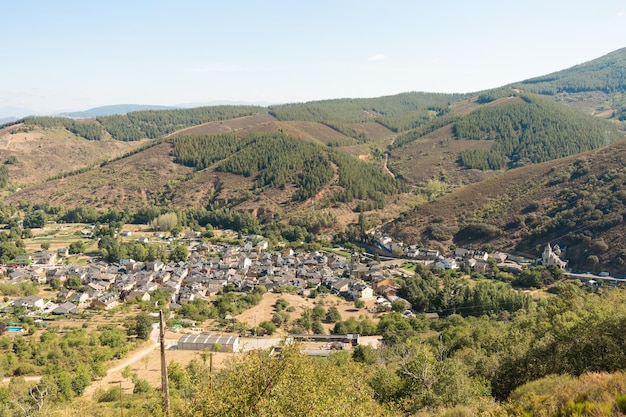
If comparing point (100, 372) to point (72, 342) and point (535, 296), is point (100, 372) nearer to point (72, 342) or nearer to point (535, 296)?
point (72, 342)

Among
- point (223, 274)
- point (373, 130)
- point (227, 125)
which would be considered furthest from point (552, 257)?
point (227, 125)

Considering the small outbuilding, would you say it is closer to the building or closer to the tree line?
the building

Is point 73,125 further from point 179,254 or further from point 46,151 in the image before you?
point 179,254

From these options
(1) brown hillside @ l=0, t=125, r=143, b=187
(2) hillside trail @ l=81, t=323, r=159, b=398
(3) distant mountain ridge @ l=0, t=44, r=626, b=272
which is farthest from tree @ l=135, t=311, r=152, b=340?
(1) brown hillside @ l=0, t=125, r=143, b=187

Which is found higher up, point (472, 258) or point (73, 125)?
point (73, 125)

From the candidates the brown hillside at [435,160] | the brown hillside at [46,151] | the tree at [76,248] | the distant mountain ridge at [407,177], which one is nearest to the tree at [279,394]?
the distant mountain ridge at [407,177]

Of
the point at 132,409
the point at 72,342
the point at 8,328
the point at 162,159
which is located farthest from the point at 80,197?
the point at 132,409
